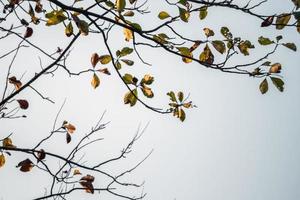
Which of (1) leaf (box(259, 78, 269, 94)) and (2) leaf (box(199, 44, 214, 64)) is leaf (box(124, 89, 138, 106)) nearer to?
(2) leaf (box(199, 44, 214, 64))

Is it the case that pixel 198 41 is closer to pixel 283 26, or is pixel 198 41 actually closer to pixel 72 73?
pixel 283 26

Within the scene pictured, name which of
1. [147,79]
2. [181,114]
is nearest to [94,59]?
[147,79]

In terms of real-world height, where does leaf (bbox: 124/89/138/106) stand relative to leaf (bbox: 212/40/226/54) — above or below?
above

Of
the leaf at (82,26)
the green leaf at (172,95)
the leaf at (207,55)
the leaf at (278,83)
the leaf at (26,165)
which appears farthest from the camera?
the leaf at (26,165)

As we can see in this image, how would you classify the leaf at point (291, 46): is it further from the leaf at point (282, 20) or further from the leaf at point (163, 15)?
the leaf at point (163, 15)

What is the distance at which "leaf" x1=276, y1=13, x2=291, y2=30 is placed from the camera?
6.92 ft

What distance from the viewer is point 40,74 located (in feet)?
8.59

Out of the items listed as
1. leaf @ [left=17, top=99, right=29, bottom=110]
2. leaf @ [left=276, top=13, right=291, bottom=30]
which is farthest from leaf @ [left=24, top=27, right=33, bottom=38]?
leaf @ [left=276, top=13, right=291, bottom=30]

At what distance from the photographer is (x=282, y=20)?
2.13 meters

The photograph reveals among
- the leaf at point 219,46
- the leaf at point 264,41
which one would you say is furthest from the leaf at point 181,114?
the leaf at point 264,41

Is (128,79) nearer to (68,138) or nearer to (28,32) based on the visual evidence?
(68,138)

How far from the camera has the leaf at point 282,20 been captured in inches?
83.0

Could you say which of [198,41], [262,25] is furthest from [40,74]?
[262,25]

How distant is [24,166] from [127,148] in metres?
1.06
